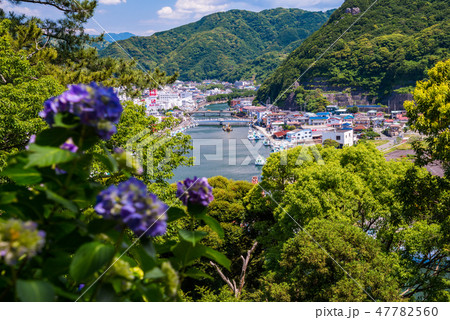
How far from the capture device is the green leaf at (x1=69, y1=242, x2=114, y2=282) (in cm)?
71

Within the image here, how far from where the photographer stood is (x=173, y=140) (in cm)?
789

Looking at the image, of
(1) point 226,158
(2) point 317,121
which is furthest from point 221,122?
(1) point 226,158

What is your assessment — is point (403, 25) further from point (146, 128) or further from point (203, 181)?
point (203, 181)

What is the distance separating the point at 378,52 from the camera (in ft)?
185

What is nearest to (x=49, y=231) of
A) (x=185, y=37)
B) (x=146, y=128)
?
(x=146, y=128)

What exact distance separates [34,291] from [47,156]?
253 millimetres

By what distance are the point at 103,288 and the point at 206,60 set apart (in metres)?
104

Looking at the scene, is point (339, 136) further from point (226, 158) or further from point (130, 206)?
point (130, 206)

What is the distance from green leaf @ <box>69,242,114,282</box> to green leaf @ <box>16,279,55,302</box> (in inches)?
2.0

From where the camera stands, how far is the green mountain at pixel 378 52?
5084 cm

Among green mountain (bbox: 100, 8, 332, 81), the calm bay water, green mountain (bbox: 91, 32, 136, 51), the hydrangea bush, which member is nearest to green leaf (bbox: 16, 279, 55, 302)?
the hydrangea bush

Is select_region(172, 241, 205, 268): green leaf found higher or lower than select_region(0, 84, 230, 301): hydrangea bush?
lower

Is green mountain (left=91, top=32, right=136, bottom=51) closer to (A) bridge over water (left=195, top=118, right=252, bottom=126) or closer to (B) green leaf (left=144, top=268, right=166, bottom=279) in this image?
(B) green leaf (left=144, top=268, right=166, bottom=279)

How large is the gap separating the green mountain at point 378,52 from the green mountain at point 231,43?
26.8 m
